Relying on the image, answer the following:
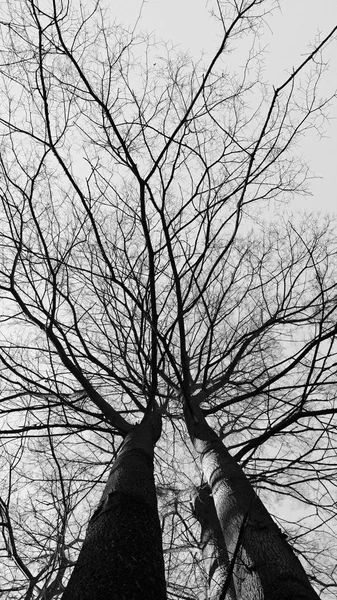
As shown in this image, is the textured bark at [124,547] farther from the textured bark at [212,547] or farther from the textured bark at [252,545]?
the textured bark at [212,547]

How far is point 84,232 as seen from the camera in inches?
137

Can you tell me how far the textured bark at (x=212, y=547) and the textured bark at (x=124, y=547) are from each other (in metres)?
0.65

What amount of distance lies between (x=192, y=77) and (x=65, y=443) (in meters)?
3.28

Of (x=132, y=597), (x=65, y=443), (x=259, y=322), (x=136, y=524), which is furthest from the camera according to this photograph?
(x=259, y=322)

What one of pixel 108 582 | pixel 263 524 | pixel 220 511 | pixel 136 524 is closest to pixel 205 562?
pixel 220 511

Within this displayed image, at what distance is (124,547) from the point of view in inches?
44.7

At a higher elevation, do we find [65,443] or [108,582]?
[65,443]

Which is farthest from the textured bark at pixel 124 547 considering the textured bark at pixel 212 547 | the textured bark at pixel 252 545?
the textured bark at pixel 212 547

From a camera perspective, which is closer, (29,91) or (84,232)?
(29,91)

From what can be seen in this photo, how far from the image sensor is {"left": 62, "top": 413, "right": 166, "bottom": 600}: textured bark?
955 millimetres

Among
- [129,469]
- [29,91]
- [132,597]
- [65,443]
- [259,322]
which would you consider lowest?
[132,597]

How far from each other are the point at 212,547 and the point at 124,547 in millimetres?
1359

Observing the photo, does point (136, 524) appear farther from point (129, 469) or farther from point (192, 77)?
point (192, 77)

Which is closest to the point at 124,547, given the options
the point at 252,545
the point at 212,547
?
the point at 252,545
